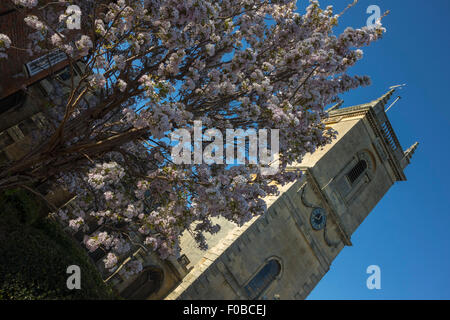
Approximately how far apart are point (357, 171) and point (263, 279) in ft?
37.2

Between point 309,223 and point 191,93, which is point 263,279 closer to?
point 309,223

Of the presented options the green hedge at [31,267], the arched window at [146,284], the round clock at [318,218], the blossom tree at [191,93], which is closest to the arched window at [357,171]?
the round clock at [318,218]

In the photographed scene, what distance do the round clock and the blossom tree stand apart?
1143 cm

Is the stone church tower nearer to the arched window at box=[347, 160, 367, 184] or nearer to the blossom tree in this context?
the arched window at box=[347, 160, 367, 184]

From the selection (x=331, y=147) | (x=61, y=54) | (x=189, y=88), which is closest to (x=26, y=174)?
(x=189, y=88)

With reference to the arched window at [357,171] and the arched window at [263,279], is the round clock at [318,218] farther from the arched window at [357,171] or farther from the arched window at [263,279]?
the arched window at [357,171]

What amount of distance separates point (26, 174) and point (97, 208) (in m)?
2.52

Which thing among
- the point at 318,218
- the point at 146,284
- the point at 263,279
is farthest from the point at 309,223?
the point at 146,284

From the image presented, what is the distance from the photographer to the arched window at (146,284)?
16741 millimetres

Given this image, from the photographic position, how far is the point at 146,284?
17141 mm

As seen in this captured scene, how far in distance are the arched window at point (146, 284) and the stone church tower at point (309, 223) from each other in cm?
121

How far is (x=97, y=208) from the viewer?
973cm
